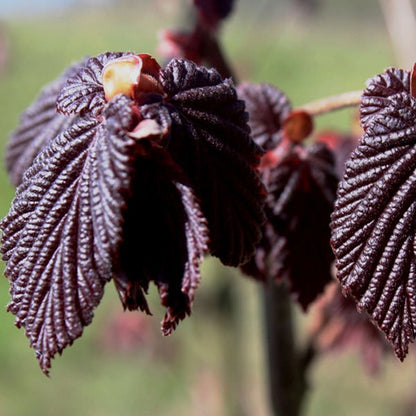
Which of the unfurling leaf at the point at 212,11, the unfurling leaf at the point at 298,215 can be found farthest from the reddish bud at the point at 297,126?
the unfurling leaf at the point at 212,11

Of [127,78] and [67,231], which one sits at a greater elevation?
[127,78]

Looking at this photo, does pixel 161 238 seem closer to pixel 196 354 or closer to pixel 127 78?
pixel 127 78

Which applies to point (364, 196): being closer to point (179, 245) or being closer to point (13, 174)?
point (179, 245)

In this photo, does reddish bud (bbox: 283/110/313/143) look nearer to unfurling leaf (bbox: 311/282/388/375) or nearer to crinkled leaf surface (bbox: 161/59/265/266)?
crinkled leaf surface (bbox: 161/59/265/266)

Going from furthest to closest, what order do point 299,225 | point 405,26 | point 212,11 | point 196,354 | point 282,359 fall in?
1. point 196,354
2. point 405,26
3. point 282,359
4. point 212,11
5. point 299,225

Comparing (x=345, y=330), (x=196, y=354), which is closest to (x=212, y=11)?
(x=345, y=330)

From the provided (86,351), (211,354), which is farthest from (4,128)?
(211,354)

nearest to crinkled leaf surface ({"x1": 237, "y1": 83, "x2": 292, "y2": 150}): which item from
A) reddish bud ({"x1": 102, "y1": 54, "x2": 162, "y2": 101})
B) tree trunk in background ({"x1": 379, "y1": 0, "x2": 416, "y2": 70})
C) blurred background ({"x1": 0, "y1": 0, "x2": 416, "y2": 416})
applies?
reddish bud ({"x1": 102, "y1": 54, "x2": 162, "y2": 101})
